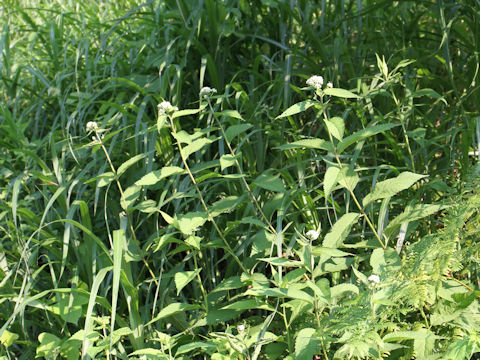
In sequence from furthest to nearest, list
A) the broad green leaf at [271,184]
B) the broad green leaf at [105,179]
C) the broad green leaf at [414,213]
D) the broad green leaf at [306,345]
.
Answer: the broad green leaf at [105,179], the broad green leaf at [271,184], the broad green leaf at [414,213], the broad green leaf at [306,345]

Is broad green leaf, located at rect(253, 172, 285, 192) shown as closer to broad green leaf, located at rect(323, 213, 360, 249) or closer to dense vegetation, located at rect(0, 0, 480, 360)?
dense vegetation, located at rect(0, 0, 480, 360)

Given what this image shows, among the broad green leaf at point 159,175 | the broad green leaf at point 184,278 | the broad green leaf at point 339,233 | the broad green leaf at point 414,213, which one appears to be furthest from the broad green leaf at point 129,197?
the broad green leaf at point 414,213

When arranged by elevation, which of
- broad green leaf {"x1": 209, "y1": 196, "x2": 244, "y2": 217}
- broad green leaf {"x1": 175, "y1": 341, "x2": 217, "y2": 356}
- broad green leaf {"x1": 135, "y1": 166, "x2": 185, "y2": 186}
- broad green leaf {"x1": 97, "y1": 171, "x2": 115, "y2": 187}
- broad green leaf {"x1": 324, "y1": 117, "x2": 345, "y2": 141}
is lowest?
broad green leaf {"x1": 175, "y1": 341, "x2": 217, "y2": 356}

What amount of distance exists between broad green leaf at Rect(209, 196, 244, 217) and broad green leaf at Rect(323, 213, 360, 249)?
1.03 ft

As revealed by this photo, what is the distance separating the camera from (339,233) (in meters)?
1.42

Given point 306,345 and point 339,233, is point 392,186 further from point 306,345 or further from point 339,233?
point 306,345

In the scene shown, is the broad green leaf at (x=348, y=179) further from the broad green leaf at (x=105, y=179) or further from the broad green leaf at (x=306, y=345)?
the broad green leaf at (x=105, y=179)

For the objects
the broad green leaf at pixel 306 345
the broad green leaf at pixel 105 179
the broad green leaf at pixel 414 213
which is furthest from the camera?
the broad green leaf at pixel 105 179

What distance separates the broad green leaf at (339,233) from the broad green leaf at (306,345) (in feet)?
0.72

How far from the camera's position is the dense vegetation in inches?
55.0

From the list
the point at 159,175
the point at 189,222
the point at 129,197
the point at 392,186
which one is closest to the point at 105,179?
the point at 129,197

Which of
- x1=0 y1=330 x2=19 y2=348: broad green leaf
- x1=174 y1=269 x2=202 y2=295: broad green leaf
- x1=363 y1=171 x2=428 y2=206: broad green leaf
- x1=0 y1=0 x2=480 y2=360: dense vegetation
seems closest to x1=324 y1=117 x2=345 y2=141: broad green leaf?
x1=0 y1=0 x2=480 y2=360: dense vegetation

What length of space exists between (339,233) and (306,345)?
0.95ft

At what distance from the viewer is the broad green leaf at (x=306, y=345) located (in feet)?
4.32
